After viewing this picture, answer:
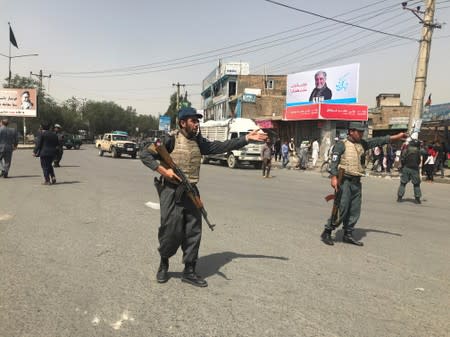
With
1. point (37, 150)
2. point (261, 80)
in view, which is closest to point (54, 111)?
point (261, 80)

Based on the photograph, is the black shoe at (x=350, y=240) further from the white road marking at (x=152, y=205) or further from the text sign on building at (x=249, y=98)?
the text sign on building at (x=249, y=98)

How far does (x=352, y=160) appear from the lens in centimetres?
602

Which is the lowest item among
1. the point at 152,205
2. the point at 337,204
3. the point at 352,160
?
the point at 152,205

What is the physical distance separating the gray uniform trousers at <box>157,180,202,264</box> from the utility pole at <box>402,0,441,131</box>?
Answer: 1653cm

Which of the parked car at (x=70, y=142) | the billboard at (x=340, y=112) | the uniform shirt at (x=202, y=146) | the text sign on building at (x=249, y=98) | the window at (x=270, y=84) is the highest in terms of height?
the window at (x=270, y=84)

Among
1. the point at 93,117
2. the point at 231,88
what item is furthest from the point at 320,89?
the point at 93,117

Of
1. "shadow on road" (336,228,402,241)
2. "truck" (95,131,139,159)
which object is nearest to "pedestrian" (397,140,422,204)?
"shadow on road" (336,228,402,241)

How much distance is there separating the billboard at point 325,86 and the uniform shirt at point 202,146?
26.4m

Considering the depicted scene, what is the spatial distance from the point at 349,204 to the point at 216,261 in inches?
91.4

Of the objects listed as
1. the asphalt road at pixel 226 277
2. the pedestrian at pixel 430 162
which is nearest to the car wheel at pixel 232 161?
the pedestrian at pixel 430 162

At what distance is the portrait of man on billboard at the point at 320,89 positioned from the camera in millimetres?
30812

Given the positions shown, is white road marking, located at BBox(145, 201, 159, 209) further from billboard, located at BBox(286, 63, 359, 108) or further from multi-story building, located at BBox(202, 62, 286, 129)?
multi-story building, located at BBox(202, 62, 286, 129)

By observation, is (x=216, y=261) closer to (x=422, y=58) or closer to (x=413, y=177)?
(x=413, y=177)

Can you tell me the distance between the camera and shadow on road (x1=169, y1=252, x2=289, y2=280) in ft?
14.7
